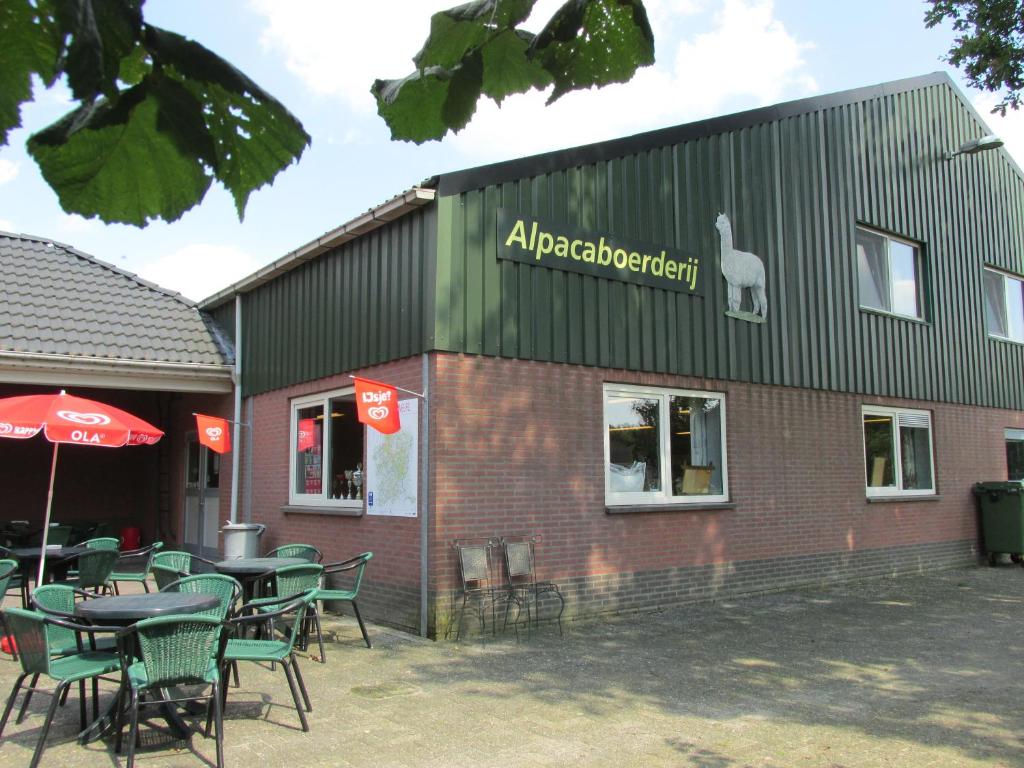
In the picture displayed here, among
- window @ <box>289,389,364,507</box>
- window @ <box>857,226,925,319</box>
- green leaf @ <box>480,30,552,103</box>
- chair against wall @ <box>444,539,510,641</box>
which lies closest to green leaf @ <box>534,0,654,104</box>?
green leaf @ <box>480,30,552,103</box>

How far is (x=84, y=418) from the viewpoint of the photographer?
8.24 meters

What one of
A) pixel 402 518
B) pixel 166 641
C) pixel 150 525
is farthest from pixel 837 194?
pixel 150 525

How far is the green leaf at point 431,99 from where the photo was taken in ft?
6.11

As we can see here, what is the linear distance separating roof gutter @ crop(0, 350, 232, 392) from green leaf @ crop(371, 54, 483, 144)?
11.2 m

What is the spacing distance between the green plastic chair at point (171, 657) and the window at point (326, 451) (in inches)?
199

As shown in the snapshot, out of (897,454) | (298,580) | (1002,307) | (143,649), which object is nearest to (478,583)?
(298,580)

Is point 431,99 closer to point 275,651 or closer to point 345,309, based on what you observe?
point 275,651

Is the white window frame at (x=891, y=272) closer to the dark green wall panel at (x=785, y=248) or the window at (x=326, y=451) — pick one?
the dark green wall panel at (x=785, y=248)

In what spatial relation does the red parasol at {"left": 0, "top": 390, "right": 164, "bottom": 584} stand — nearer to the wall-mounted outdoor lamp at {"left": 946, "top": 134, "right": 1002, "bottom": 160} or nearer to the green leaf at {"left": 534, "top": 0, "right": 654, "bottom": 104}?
the green leaf at {"left": 534, "top": 0, "right": 654, "bottom": 104}

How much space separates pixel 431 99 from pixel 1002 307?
1695cm

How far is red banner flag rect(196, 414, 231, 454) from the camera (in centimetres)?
1150

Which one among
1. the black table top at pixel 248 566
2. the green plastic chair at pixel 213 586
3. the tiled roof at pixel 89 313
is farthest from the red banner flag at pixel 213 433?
the green plastic chair at pixel 213 586

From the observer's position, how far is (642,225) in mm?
10242

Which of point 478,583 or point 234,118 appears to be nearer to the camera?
point 234,118
